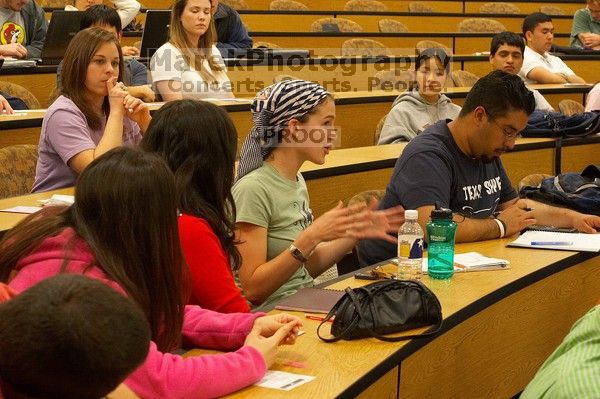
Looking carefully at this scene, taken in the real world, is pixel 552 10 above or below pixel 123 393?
above

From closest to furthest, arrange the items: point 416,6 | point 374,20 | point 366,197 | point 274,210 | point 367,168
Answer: point 274,210, point 366,197, point 367,168, point 374,20, point 416,6

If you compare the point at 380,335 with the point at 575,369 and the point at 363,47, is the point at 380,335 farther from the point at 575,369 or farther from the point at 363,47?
the point at 363,47

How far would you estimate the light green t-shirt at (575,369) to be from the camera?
1510 mm

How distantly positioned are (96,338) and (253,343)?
0.83 metres

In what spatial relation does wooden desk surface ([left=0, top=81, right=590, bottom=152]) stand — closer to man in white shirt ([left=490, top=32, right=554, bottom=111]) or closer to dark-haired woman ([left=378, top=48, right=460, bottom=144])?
man in white shirt ([left=490, top=32, right=554, bottom=111])

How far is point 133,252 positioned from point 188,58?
3705 mm

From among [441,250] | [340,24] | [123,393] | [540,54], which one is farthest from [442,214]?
[340,24]

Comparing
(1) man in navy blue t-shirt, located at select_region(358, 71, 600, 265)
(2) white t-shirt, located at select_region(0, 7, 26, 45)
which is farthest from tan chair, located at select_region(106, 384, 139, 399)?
(2) white t-shirt, located at select_region(0, 7, 26, 45)

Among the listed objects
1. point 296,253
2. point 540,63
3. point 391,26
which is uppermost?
point 391,26

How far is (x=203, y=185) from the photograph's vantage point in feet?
7.73

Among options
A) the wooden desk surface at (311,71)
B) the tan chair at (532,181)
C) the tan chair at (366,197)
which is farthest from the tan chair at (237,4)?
the tan chair at (366,197)

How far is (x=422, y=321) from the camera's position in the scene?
218 cm

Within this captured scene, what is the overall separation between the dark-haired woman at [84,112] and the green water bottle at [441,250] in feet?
5.13

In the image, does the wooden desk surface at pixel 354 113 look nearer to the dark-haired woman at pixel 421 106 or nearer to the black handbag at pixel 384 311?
the dark-haired woman at pixel 421 106
